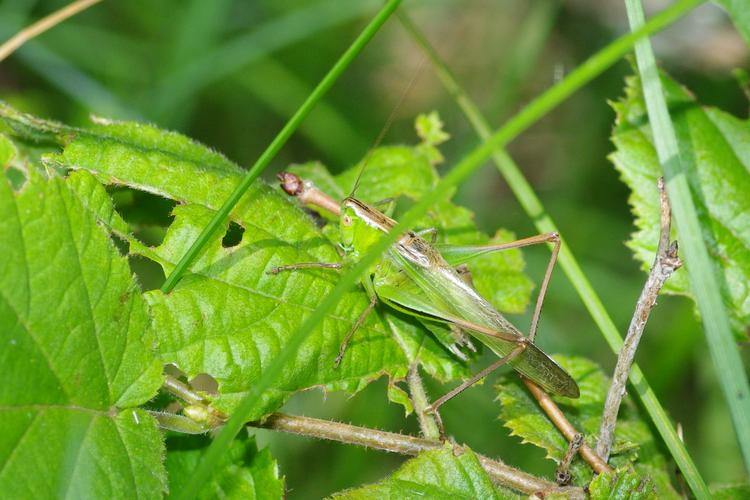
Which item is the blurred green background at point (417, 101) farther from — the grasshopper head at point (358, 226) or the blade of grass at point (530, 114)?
the blade of grass at point (530, 114)

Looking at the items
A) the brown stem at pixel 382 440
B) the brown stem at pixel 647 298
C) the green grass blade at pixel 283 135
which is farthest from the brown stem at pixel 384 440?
the green grass blade at pixel 283 135

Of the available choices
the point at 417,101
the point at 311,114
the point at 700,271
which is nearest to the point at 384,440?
the point at 700,271

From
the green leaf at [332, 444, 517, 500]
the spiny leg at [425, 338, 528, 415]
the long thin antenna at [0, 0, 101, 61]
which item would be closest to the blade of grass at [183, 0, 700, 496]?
the green leaf at [332, 444, 517, 500]

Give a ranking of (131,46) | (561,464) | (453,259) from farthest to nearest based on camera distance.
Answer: (131,46)
(453,259)
(561,464)

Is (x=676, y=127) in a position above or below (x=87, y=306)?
above

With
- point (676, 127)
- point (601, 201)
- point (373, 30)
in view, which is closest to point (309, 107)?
point (373, 30)

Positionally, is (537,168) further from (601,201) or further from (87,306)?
(87,306)

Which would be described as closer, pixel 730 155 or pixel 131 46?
pixel 730 155

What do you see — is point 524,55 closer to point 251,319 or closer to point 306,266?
point 306,266

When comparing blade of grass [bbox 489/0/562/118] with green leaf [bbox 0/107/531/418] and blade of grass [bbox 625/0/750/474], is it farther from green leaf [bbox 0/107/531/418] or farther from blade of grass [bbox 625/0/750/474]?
blade of grass [bbox 625/0/750/474]
